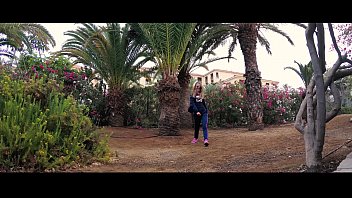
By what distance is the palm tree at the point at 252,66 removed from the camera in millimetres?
4949

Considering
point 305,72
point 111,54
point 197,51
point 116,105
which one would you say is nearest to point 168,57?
point 197,51

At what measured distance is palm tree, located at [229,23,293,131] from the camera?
195 inches

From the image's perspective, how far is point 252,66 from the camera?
496 cm

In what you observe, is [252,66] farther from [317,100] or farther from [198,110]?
[317,100]

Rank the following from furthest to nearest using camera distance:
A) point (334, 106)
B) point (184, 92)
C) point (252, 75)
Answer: point (184, 92), point (252, 75), point (334, 106)

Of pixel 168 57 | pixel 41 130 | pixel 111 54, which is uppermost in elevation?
pixel 111 54

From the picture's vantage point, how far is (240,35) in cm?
534

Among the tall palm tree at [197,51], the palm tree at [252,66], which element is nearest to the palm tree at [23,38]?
the tall palm tree at [197,51]

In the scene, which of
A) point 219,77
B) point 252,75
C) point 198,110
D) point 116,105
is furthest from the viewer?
point 116,105

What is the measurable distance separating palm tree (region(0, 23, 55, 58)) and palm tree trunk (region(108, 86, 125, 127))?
149 cm

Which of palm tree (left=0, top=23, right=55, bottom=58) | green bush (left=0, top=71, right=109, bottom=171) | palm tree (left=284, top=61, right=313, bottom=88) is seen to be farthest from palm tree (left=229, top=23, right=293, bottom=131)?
palm tree (left=0, top=23, right=55, bottom=58)

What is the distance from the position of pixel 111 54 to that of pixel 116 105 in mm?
838

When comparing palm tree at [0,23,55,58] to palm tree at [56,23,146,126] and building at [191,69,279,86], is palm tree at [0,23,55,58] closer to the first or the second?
palm tree at [56,23,146,126]
